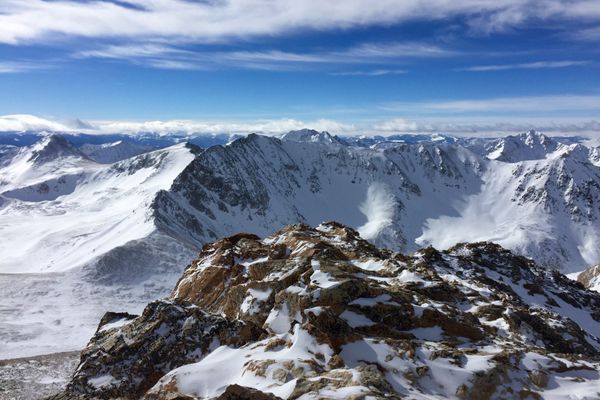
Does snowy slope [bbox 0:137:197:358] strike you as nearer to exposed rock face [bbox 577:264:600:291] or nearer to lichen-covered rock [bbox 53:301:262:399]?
lichen-covered rock [bbox 53:301:262:399]

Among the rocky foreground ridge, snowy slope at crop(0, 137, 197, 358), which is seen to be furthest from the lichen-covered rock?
snowy slope at crop(0, 137, 197, 358)

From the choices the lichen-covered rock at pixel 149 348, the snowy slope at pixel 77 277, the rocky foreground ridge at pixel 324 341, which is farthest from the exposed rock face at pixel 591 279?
the lichen-covered rock at pixel 149 348

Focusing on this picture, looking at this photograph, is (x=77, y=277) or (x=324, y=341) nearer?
(x=324, y=341)

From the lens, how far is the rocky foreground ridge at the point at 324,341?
2689 centimetres

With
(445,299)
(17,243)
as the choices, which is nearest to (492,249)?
(445,299)

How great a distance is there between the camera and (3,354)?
247 ft

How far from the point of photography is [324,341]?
2939cm

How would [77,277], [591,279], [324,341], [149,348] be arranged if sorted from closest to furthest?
[324,341]
[149,348]
[77,277]
[591,279]

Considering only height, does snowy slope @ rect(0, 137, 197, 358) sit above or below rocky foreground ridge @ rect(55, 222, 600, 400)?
below

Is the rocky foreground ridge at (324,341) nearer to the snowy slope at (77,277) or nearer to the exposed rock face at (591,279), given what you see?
the snowy slope at (77,277)

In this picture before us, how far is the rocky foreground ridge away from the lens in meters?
26.9

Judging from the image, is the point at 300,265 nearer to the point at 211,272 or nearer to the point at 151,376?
the point at 211,272

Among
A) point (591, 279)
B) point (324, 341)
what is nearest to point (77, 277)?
point (324, 341)

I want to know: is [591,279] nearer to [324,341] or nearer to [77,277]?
[324,341]
